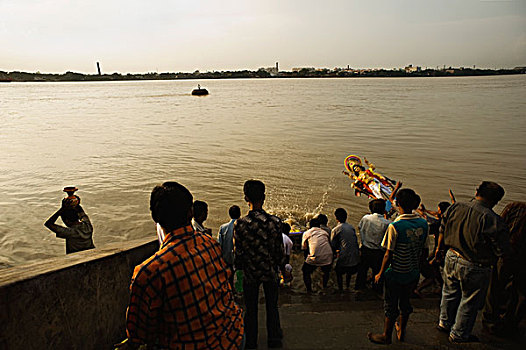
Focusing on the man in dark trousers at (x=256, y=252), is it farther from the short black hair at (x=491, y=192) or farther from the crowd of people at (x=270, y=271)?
the short black hair at (x=491, y=192)

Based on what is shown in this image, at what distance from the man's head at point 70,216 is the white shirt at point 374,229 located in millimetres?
4093

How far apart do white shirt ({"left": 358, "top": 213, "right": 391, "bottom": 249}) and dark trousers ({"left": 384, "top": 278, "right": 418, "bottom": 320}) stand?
4.00 feet

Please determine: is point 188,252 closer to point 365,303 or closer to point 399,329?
point 399,329

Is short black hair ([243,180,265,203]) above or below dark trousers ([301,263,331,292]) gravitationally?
above

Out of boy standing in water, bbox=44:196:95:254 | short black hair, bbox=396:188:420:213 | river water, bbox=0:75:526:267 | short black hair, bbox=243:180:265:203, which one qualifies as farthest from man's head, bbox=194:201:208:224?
river water, bbox=0:75:526:267

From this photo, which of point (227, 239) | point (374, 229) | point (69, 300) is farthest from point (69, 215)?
point (374, 229)

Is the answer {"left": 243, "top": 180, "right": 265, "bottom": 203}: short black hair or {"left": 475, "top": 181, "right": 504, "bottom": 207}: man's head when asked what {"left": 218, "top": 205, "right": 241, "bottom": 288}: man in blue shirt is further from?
{"left": 475, "top": 181, "right": 504, "bottom": 207}: man's head

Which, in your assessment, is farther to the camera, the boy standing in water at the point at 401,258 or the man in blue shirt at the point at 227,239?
the man in blue shirt at the point at 227,239

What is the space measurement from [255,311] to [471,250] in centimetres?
218

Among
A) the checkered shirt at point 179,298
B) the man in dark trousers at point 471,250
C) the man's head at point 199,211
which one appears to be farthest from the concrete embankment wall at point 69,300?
the man in dark trousers at point 471,250

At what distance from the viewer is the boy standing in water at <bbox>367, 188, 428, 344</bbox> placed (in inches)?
138

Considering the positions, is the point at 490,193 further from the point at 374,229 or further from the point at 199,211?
the point at 199,211

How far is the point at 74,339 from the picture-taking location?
3.15 meters

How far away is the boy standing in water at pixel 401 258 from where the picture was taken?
3.50 metres
